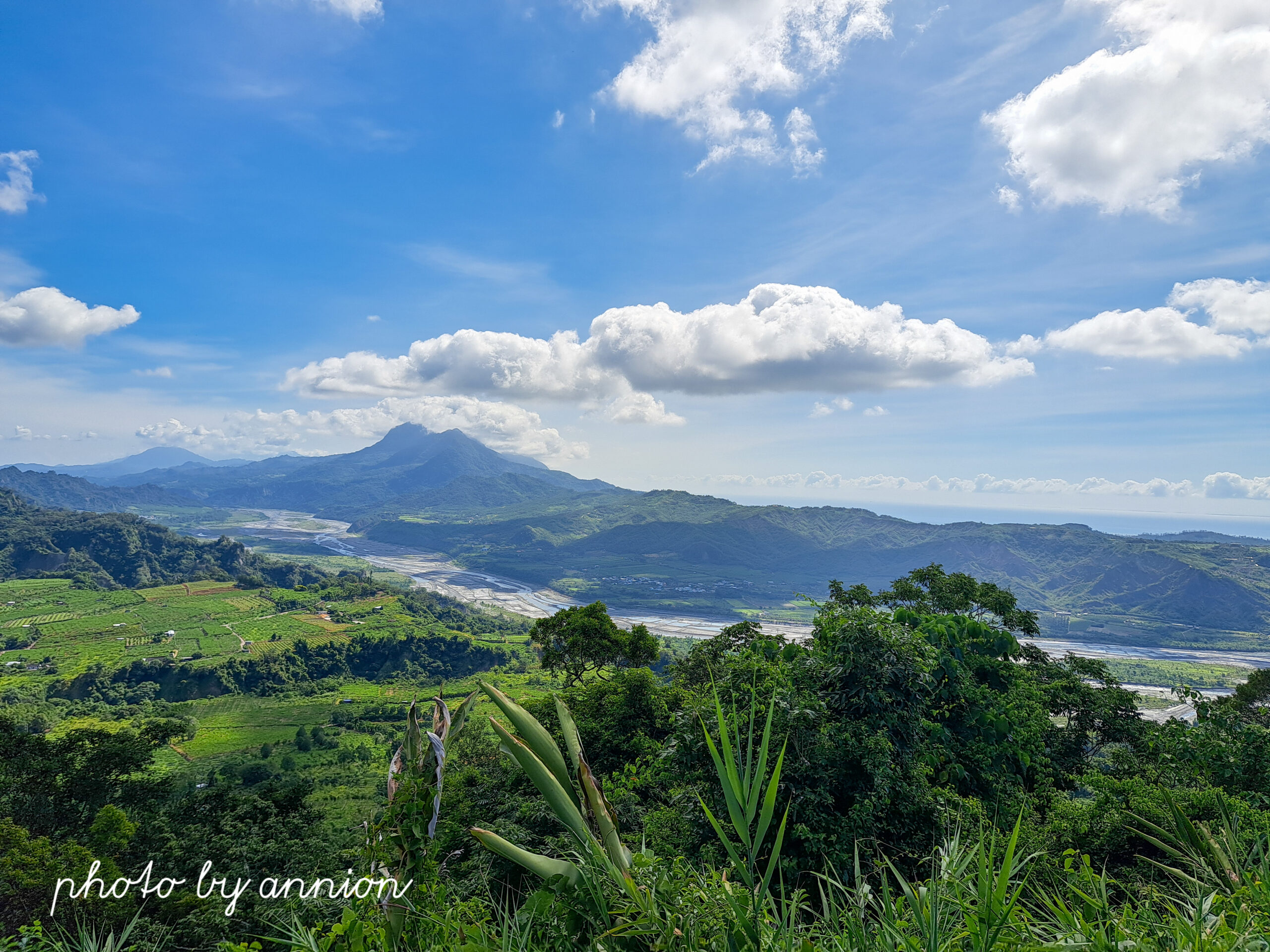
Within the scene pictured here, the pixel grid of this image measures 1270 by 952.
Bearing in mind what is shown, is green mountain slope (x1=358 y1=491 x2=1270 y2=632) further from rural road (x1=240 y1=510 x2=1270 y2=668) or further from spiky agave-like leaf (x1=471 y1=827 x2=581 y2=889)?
spiky agave-like leaf (x1=471 y1=827 x2=581 y2=889)

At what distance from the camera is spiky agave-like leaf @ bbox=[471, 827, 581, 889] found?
172 centimetres

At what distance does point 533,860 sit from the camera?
1.77 m

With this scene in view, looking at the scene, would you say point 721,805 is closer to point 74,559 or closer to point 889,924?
point 889,924

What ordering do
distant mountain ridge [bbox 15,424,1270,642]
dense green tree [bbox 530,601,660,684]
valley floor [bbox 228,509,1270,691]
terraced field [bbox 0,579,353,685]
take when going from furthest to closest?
distant mountain ridge [bbox 15,424,1270,642] → valley floor [bbox 228,509,1270,691] → terraced field [bbox 0,579,353,685] → dense green tree [bbox 530,601,660,684]

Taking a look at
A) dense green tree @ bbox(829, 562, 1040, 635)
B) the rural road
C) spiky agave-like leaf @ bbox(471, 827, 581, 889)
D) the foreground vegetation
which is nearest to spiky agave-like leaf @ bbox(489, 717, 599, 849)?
the foreground vegetation

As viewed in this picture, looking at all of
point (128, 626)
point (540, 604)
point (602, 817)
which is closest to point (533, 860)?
point (602, 817)

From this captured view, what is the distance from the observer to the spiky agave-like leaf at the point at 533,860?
1.72 m

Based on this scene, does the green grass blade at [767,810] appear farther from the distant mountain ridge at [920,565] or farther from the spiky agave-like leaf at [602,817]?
the distant mountain ridge at [920,565]

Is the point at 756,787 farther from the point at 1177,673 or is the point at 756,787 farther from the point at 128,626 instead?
the point at 1177,673

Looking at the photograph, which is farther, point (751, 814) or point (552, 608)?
point (552, 608)

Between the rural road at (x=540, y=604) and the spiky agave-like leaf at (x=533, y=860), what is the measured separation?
56.7 m

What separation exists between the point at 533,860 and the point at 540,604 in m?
111

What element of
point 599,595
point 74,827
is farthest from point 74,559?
point 74,827

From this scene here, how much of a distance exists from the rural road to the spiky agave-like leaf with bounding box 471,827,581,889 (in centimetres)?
5668
